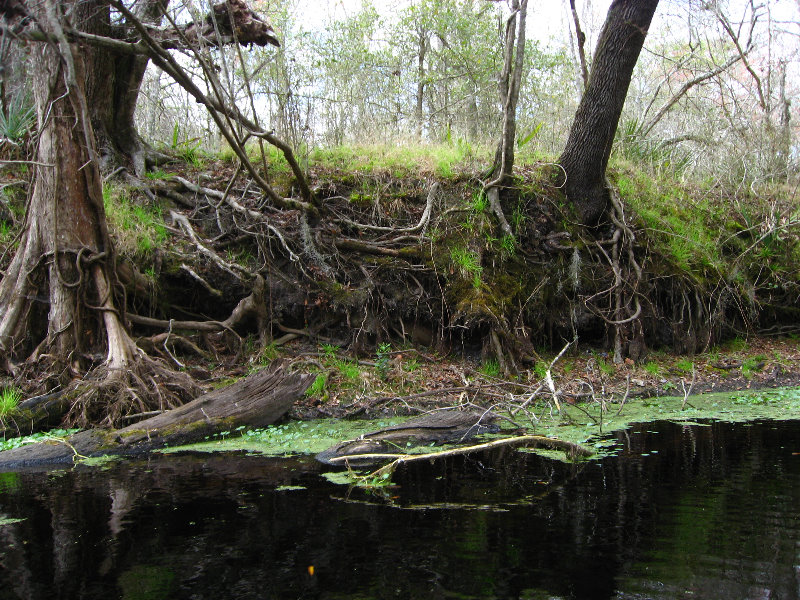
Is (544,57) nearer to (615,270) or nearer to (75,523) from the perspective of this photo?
(615,270)

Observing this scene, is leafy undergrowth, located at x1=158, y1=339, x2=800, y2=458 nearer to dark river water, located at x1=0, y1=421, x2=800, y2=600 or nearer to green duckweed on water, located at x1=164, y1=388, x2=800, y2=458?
green duckweed on water, located at x1=164, y1=388, x2=800, y2=458

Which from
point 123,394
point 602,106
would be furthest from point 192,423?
point 602,106

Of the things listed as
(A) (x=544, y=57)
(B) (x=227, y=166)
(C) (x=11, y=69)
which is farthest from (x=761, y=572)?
(A) (x=544, y=57)

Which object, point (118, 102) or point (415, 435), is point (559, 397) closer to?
point (415, 435)

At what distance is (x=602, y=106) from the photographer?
8453 millimetres

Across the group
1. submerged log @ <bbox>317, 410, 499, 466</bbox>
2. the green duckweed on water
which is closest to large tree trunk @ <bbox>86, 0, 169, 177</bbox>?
the green duckweed on water

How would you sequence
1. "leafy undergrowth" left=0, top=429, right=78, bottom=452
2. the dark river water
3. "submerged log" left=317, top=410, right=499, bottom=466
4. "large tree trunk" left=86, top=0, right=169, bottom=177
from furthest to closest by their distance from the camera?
"large tree trunk" left=86, top=0, right=169, bottom=177, "leafy undergrowth" left=0, top=429, right=78, bottom=452, "submerged log" left=317, top=410, right=499, bottom=466, the dark river water

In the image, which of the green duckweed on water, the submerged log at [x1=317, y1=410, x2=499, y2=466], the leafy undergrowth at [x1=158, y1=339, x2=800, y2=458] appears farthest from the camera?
the leafy undergrowth at [x1=158, y1=339, x2=800, y2=458]

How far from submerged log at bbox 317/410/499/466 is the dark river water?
1.02ft

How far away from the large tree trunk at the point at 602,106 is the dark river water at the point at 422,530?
520cm

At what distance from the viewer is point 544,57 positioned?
49.1 feet

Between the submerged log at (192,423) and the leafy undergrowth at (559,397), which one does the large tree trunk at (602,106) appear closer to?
the leafy undergrowth at (559,397)

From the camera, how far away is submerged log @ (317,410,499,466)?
4812mm

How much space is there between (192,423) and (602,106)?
22.5ft
